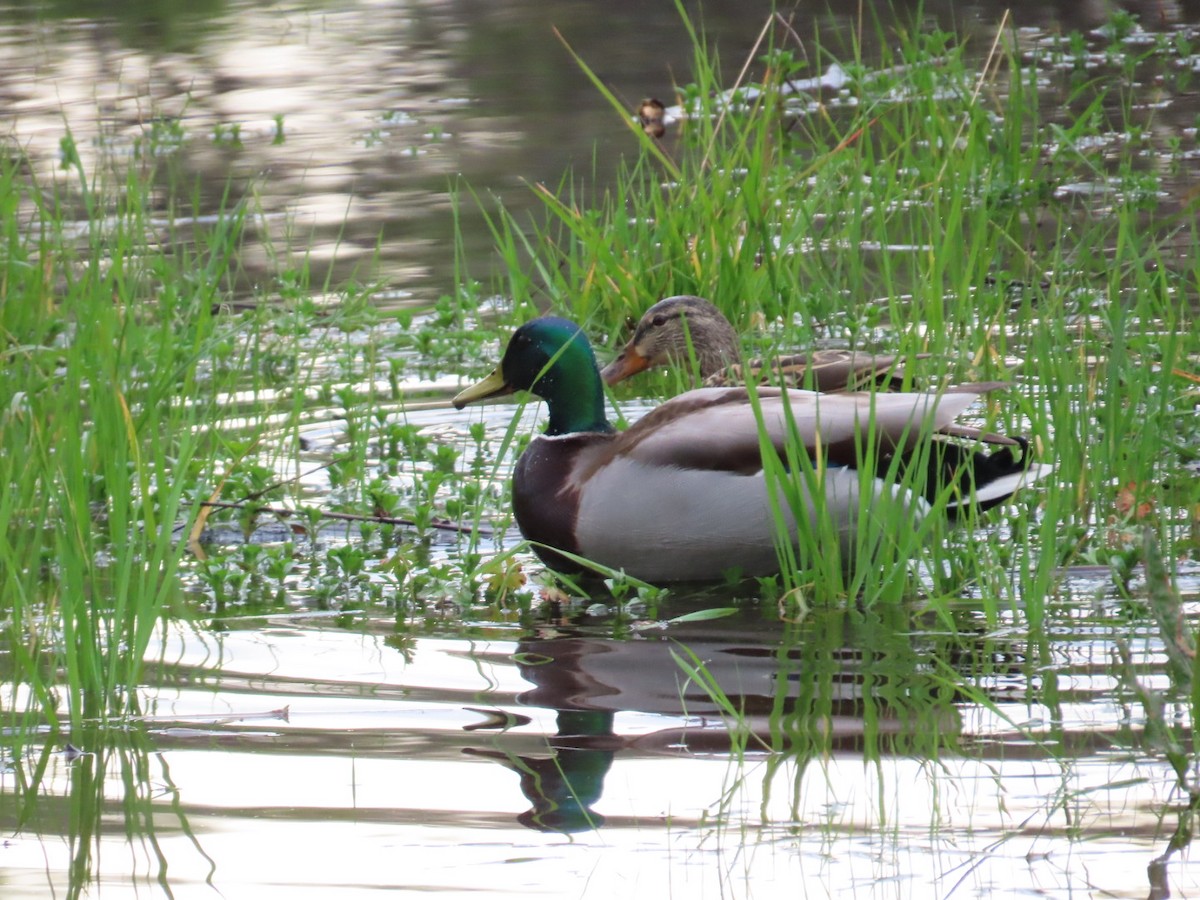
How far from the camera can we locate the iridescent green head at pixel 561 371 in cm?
490

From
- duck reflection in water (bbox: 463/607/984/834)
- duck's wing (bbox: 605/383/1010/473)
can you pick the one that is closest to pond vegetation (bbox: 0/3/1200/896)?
duck reflection in water (bbox: 463/607/984/834)

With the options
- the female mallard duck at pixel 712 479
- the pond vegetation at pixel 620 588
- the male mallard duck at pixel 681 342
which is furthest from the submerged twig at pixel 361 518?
the male mallard duck at pixel 681 342

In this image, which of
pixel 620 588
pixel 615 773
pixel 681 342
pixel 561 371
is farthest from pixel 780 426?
pixel 681 342

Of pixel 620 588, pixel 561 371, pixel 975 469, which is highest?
pixel 561 371

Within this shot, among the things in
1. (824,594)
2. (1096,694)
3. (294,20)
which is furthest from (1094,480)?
(294,20)

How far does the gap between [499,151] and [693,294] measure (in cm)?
360

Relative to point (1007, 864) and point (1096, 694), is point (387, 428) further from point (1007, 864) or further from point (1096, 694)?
point (1007, 864)

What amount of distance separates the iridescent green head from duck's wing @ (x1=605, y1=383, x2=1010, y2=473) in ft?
1.20

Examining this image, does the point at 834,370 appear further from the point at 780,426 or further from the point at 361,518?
the point at 361,518

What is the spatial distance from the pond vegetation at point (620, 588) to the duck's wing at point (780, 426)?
224 mm

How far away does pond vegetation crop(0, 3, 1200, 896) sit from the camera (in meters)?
3.02

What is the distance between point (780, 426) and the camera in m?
4.27

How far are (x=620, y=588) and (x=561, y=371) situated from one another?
2.54 ft

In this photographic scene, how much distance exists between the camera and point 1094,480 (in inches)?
170
